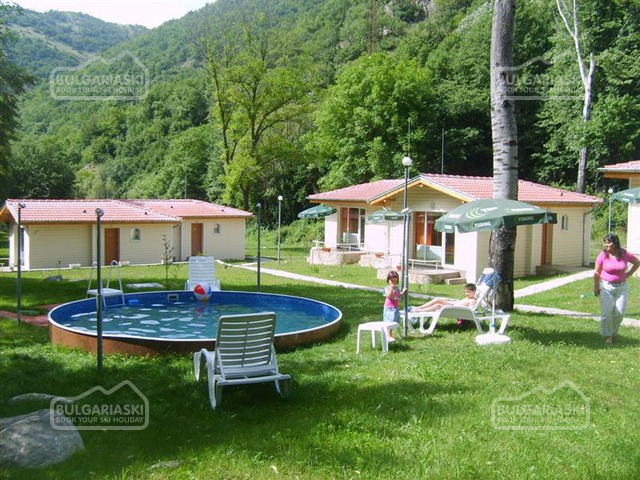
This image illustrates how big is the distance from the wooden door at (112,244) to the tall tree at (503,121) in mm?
22781

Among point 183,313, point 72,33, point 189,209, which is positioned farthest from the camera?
point 72,33

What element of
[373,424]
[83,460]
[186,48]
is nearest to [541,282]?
[373,424]

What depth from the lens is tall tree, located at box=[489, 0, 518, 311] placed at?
11773 millimetres

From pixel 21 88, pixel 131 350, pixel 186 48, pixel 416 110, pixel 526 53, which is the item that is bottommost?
pixel 131 350

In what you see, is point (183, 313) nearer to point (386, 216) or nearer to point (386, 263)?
point (386, 263)

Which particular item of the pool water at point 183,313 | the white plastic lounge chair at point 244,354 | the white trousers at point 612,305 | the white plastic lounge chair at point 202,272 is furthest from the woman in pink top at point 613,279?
the white plastic lounge chair at point 202,272

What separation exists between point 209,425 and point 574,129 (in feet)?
108

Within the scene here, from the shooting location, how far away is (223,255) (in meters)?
34.3

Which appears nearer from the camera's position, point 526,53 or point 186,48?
point 526,53

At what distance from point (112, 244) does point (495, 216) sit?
24767 millimetres

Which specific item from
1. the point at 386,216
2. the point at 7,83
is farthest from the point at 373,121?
the point at 7,83

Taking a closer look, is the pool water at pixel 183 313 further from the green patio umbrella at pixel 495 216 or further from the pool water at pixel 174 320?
the green patio umbrella at pixel 495 216

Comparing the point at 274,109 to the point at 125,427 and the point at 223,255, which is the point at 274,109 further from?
the point at 125,427

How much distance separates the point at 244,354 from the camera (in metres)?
6.87
